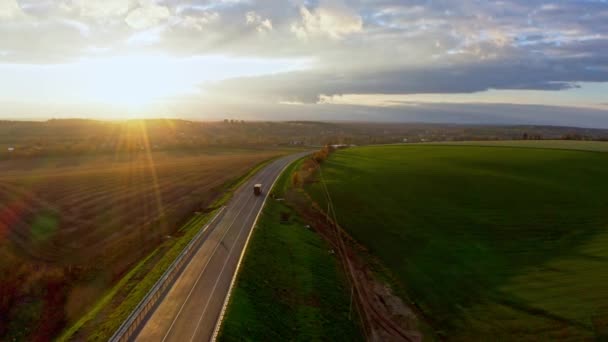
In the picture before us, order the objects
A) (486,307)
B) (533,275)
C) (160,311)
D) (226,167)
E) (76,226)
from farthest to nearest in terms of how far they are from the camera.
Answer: (226,167), (76,226), (533,275), (486,307), (160,311)

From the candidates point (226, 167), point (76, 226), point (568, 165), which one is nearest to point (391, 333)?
point (76, 226)

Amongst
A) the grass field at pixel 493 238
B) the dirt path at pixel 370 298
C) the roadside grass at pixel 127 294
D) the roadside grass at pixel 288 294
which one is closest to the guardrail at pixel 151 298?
the roadside grass at pixel 127 294

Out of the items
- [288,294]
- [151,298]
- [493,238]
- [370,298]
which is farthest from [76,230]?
[493,238]

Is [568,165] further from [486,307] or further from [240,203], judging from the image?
[240,203]

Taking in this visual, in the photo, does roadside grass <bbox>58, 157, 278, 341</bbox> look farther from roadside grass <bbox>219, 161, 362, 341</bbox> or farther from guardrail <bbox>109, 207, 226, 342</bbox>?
roadside grass <bbox>219, 161, 362, 341</bbox>

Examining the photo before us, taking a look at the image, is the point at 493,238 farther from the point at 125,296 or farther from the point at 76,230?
the point at 76,230

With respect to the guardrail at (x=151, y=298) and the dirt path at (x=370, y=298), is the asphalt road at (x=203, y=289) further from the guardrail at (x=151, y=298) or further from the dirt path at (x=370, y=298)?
the dirt path at (x=370, y=298)
